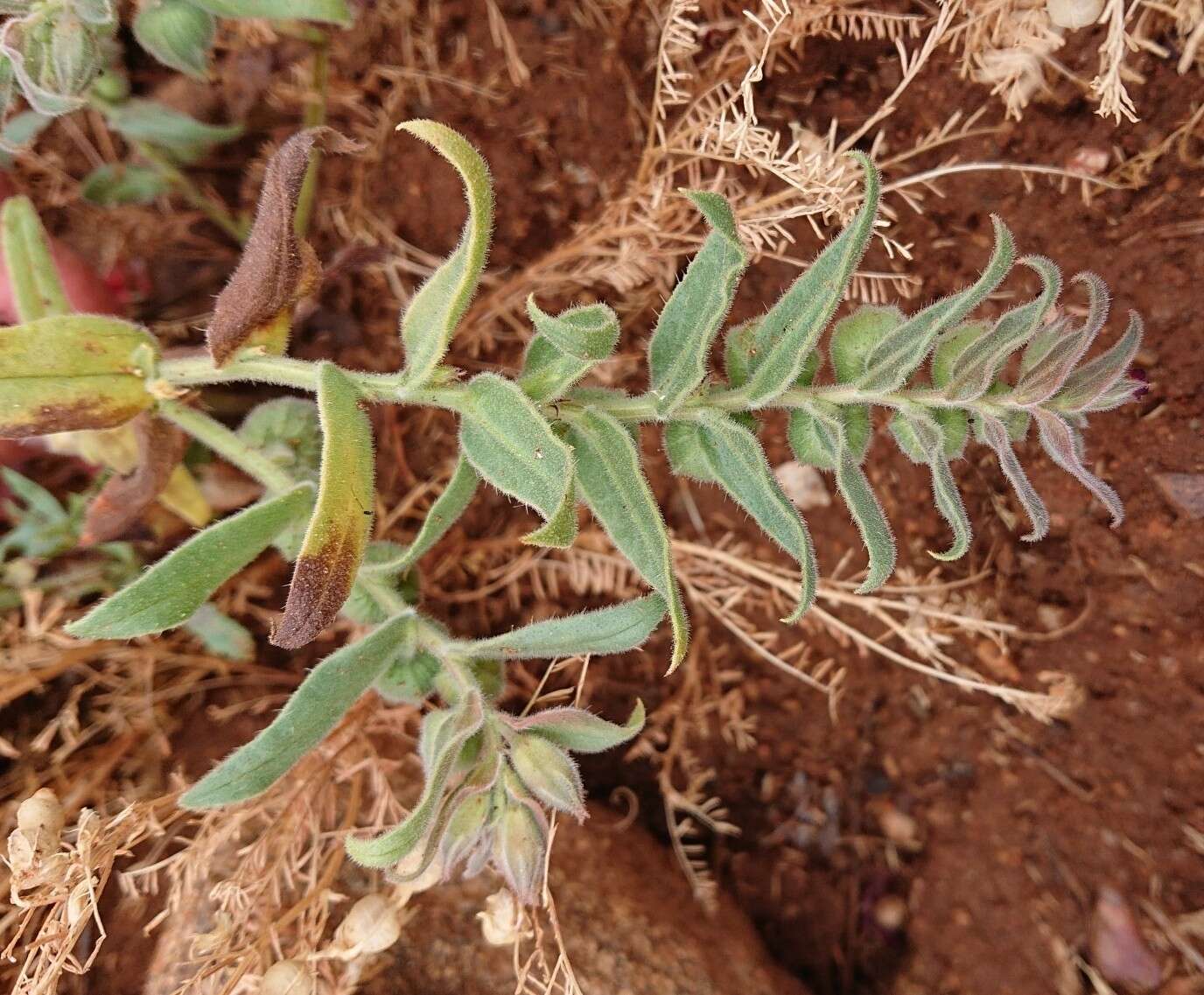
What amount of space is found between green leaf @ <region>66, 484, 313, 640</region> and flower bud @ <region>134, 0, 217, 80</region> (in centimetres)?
94

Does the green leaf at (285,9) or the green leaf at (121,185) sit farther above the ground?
the green leaf at (285,9)

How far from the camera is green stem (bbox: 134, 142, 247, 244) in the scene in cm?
239

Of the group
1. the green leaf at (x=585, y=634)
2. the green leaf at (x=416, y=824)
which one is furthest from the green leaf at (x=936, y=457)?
the green leaf at (x=416, y=824)

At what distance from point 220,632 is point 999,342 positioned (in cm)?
171

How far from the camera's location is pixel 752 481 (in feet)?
5.23

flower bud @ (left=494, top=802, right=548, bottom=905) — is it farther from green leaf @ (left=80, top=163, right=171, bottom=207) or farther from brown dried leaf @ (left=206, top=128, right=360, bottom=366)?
green leaf @ (left=80, top=163, right=171, bottom=207)

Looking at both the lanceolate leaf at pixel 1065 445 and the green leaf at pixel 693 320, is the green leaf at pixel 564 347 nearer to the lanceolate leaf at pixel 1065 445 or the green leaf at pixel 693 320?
the green leaf at pixel 693 320

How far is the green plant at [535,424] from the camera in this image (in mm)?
1466

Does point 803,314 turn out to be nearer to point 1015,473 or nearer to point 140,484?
point 1015,473

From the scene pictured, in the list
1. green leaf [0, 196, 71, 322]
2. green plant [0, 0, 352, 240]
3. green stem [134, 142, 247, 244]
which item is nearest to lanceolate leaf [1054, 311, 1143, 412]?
green plant [0, 0, 352, 240]

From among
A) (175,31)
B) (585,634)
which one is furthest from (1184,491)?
(175,31)

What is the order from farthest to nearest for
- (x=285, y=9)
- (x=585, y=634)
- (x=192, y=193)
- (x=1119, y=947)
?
(x=192, y=193), (x=1119, y=947), (x=285, y=9), (x=585, y=634)

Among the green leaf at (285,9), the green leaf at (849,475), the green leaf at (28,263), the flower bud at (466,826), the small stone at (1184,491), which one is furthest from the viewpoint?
the small stone at (1184,491)

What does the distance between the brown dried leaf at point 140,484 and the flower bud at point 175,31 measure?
0.71 m
